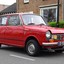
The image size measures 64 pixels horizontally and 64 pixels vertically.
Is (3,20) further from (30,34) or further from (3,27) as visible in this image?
(30,34)

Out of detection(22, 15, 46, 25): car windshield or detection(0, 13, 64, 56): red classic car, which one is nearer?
detection(0, 13, 64, 56): red classic car

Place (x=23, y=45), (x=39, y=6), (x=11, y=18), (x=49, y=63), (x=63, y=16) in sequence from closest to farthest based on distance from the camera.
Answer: (x=49, y=63)
(x=23, y=45)
(x=11, y=18)
(x=63, y=16)
(x=39, y=6)

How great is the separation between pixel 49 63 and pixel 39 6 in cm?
1830

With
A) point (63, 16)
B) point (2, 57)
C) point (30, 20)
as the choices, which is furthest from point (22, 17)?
point (63, 16)

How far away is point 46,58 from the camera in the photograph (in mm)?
10469

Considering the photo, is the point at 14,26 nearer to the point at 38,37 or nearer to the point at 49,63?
the point at 38,37

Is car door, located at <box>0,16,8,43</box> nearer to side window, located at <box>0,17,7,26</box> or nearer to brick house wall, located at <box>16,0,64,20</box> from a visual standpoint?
side window, located at <box>0,17,7,26</box>

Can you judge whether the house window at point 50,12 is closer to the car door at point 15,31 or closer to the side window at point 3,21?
the side window at point 3,21

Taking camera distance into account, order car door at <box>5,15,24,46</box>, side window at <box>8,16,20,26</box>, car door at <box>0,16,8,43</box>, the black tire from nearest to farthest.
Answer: the black tire, car door at <box>5,15,24,46</box>, side window at <box>8,16,20,26</box>, car door at <box>0,16,8,43</box>


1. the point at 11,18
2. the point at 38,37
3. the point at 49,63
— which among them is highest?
the point at 11,18

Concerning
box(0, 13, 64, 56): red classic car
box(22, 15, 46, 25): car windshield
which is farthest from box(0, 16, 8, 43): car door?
box(22, 15, 46, 25): car windshield

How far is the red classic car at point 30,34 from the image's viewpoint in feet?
34.3

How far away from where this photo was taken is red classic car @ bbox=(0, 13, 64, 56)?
10469 millimetres

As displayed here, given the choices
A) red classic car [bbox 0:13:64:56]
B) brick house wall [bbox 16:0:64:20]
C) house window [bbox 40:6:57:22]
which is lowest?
red classic car [bbox 0:13:64:56]
